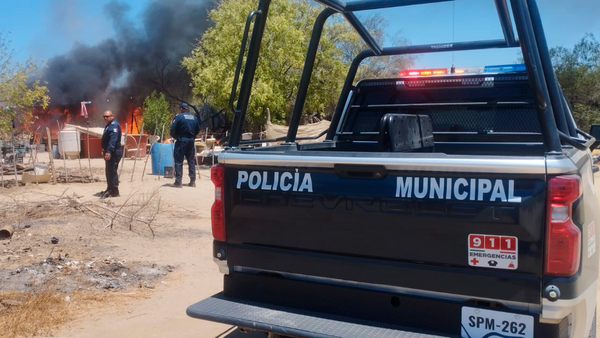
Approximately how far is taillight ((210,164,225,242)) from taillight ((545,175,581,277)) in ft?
6.08

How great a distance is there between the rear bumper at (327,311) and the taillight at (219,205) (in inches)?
10.7

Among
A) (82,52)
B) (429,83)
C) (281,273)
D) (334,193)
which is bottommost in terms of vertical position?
(281,273)

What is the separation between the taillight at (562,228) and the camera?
2.68 meters

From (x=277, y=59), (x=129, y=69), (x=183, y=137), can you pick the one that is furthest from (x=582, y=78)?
(x=129, y=69)

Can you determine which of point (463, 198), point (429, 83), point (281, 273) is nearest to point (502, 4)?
point (429, 83)

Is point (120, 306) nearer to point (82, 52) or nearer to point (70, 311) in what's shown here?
point (70, 311)

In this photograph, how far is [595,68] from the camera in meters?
28.3

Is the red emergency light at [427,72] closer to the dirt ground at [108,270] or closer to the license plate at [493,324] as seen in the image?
the dirt ground at [108,270]

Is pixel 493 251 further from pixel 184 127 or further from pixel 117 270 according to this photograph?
pixel 184 127

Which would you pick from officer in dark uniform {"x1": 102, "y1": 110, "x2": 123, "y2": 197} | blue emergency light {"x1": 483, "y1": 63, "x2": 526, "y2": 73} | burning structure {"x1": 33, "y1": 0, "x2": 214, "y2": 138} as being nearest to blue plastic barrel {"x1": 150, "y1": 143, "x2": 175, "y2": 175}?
officer in dark uniform {"x1": 102, "y1": 110, "x2": 123, "y2": 197}

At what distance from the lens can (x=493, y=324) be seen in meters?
2.87

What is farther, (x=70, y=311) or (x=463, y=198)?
(x=70, y=311)

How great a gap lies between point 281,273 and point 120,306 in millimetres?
2286

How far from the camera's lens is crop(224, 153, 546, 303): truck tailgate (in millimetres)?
2783
